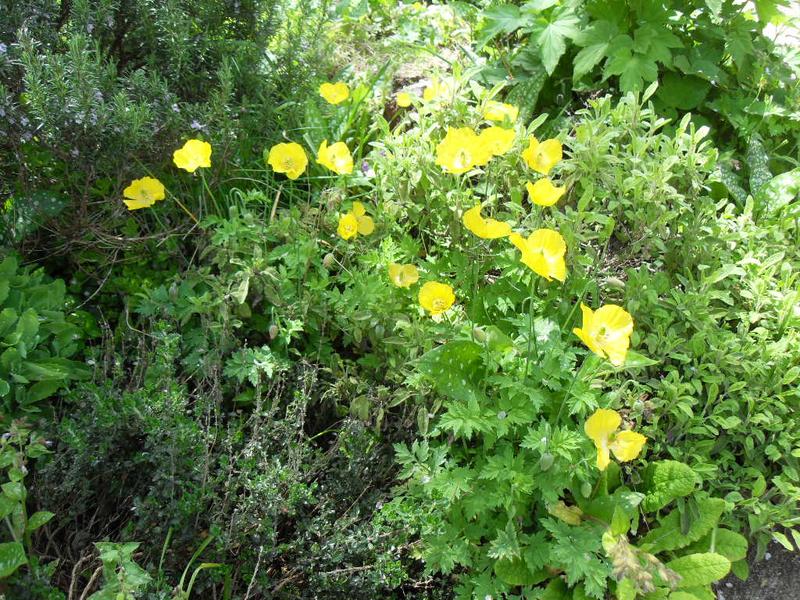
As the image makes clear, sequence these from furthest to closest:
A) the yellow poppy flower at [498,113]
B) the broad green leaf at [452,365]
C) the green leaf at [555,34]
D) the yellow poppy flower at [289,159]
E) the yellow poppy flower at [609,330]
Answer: the green leaf at [555,34], the yellow poppy flower at [498,113], the yellow poppy flower at [289,159], the broad green leaf at [452,365], the yellow poppy flower at [609,330]

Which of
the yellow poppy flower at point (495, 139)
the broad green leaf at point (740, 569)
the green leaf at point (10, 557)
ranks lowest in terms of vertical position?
the broad green leaf at point (740, 569)

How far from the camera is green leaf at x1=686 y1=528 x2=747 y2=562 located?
2.19 meters

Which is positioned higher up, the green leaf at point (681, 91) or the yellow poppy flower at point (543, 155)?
the yellow poppy flower at point (543, 155)

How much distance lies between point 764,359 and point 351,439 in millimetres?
1292

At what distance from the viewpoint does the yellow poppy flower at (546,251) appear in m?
1.87

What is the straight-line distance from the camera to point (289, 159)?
8.26 feet

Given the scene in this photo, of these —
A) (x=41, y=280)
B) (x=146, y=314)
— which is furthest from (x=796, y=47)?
(x=41, y=280)

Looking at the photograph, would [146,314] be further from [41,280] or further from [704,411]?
[704,411]

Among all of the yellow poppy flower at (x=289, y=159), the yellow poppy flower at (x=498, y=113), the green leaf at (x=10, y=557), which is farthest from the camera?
the yellow poppy flower at (x=498, y=113)

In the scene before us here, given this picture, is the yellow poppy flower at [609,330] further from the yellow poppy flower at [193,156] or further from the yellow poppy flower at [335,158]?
the yellow poppy flower at [193,156]

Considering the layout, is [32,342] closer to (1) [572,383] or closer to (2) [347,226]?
(2) [347,226]

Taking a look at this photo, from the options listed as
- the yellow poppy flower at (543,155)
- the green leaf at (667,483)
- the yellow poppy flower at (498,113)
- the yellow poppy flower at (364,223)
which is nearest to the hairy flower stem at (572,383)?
the green leaf at (667,483)

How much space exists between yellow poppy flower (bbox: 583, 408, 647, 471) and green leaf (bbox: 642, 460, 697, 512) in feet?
1.26

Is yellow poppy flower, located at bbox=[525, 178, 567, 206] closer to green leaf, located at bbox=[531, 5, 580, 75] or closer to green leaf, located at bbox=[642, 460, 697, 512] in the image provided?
green leaf, located at bbox=[642, 460, 697, 512]
